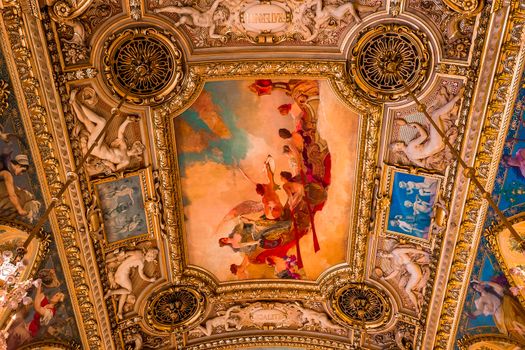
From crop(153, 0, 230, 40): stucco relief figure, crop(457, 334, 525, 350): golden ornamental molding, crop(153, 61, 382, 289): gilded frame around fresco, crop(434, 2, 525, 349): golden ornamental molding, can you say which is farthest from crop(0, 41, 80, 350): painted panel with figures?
crop(457, 334, 525, 350): golden ornamental molding

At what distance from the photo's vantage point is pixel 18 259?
241 inches

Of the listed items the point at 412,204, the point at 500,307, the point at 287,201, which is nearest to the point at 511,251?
the point at 500,307

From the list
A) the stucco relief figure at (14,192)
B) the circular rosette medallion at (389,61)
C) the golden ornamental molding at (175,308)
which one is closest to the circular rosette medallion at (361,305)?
the golden ornamental molding at (175,308)

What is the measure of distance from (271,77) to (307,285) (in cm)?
468

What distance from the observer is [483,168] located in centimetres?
881

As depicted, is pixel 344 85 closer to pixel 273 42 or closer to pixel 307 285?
pixel 273 42

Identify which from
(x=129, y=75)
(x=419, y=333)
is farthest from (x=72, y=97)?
(x=419, y=333)

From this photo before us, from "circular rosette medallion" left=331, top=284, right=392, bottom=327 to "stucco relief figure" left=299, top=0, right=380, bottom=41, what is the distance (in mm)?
5361

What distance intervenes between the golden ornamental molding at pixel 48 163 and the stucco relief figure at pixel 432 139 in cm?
556

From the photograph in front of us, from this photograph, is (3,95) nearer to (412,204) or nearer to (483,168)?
(412,204)

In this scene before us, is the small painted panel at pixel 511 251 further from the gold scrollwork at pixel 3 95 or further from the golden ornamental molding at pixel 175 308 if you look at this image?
the gold scrollwork at pixel 3 95

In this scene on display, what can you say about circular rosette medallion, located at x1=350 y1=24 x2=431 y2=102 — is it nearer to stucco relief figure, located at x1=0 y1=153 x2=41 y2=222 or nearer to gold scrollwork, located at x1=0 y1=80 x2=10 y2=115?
gold scrollwork, located at x1=0 y1=80 x2=10 y2=115

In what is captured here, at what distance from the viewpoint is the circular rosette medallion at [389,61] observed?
8.80m

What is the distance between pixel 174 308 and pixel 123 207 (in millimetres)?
2678
